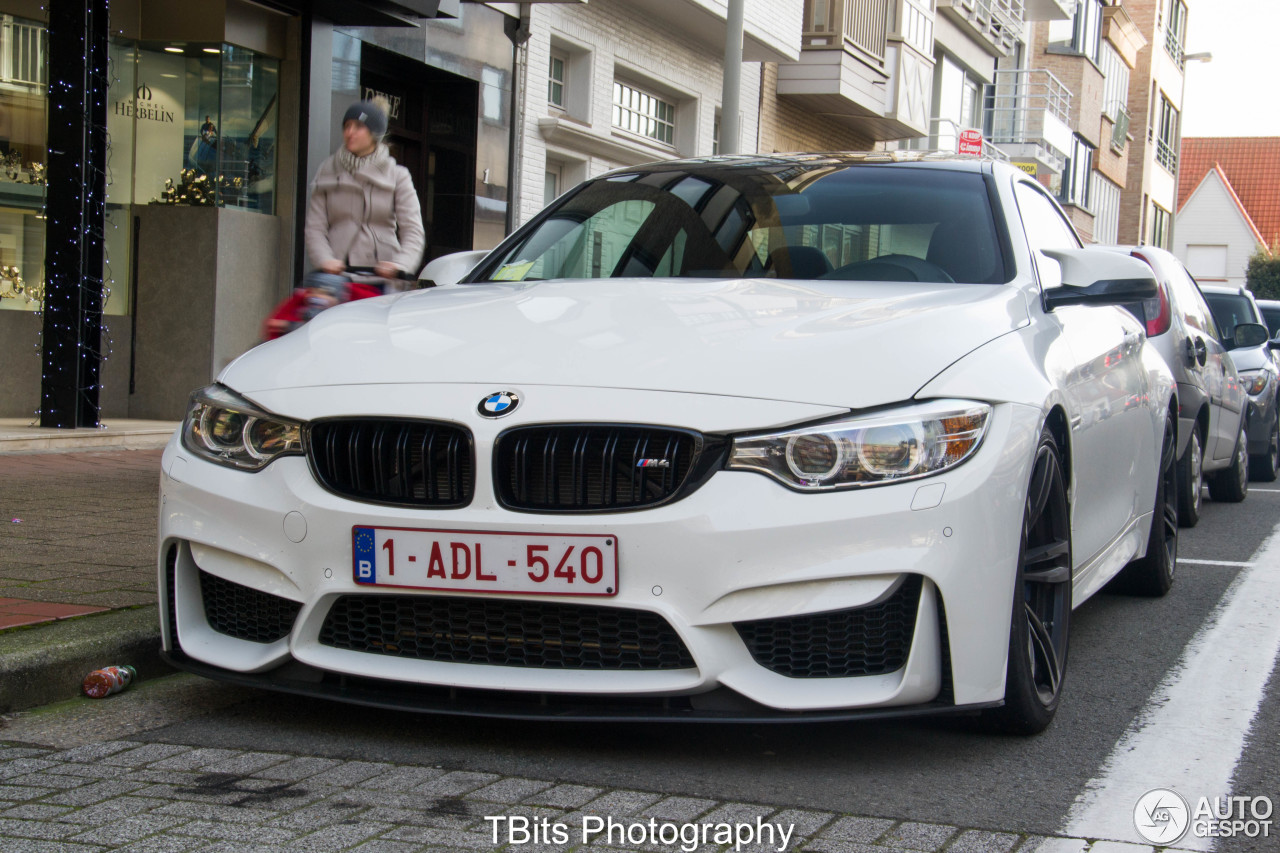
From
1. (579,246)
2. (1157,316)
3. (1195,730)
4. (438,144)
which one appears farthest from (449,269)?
(438,144)

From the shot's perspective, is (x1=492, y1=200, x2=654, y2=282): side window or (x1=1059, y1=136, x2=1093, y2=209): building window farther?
(x1=1059, y1=136, x2=1093, y2=209): building window

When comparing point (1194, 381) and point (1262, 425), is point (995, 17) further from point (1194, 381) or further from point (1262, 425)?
point (1194, 381)

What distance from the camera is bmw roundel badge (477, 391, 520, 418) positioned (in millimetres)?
3297

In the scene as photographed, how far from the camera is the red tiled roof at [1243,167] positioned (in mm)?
75375

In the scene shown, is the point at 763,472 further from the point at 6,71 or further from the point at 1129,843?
the point at 6,71

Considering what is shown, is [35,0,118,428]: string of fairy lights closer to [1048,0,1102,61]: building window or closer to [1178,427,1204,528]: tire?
[1178,427,1204,528]: tire

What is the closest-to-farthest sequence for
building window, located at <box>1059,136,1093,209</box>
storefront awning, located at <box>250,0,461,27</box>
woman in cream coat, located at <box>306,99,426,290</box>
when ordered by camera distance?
woman in cream coat, located at <box>306,99,426,290</box>
storefront awning, located at <box>250,0,461,27</box>
building window, located at <box>1059,136,1093,209</box>

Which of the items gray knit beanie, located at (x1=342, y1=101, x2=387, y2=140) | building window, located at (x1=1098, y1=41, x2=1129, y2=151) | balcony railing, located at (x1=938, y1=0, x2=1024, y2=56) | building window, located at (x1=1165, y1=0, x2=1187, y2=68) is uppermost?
building window, located at (x1=1165, y1=0, x2=1187, y2=68)

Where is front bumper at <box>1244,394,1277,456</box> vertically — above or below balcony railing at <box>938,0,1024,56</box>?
below

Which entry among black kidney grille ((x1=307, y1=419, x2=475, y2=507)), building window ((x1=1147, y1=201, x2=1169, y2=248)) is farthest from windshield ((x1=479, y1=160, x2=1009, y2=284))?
building window ((x1=1147, y1=201, x2=1169, y2=248))

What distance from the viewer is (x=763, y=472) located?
3.16m

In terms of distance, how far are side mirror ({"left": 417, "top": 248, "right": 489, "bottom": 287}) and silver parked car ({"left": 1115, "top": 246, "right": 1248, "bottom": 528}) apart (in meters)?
3.39

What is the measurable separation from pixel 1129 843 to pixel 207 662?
2.06m

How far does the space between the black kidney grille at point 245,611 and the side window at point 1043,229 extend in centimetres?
232
